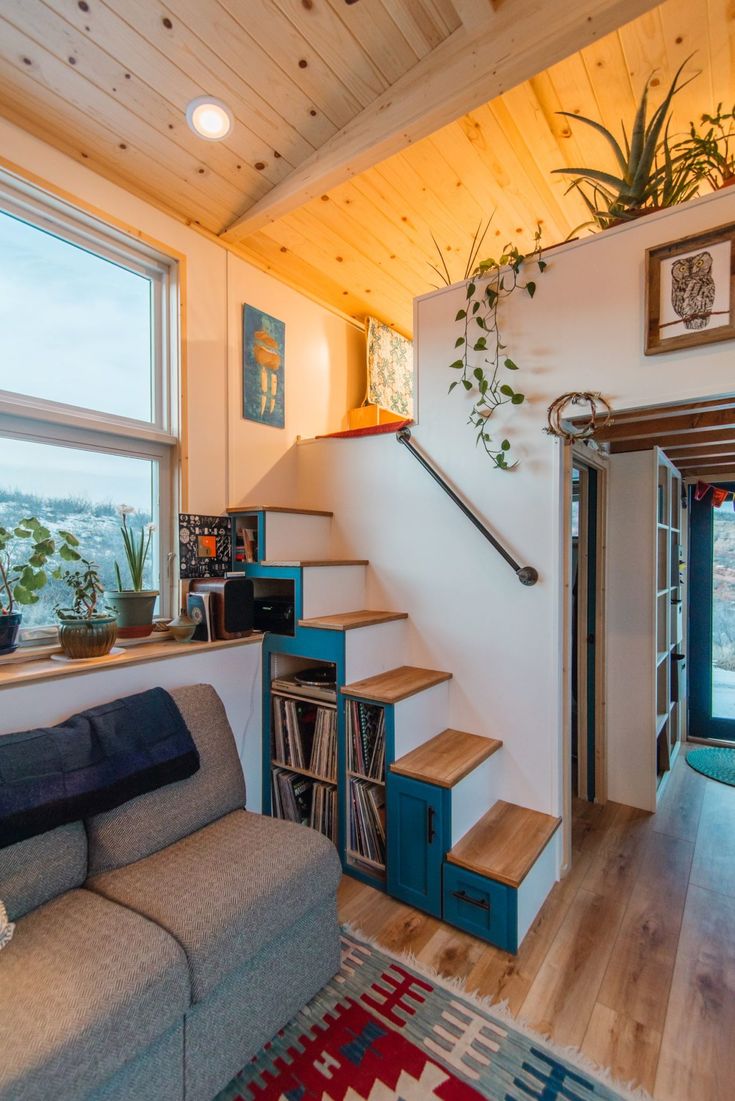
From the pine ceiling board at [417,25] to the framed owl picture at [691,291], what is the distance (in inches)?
41.8

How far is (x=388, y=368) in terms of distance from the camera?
3.49m

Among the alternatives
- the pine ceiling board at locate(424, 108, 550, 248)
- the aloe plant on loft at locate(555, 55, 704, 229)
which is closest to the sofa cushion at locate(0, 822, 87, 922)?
the aloe plant on loft at locate(555, 55, 704, 229)

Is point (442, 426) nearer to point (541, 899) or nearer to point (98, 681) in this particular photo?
point (98, 681)

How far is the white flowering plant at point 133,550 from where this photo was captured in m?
2.02

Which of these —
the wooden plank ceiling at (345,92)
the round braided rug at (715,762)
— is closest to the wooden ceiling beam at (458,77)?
the wooden plank ceiling at (345,92)

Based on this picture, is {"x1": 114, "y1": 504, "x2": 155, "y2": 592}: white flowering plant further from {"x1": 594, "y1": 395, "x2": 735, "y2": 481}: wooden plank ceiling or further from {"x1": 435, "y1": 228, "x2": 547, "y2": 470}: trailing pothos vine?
{"x1": 594, "y1": 395, "x2": 735, "y2": 481}: wooden plank ceiling

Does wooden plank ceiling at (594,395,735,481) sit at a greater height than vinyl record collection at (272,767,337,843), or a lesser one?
greater

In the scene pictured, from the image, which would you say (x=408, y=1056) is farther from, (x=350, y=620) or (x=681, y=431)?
(x=681, y=431)

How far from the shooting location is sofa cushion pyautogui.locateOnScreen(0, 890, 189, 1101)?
0.90m

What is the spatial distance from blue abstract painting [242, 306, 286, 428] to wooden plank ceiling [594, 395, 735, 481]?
1668mm

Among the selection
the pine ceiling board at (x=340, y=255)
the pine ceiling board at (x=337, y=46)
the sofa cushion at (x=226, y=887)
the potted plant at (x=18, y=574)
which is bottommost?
the sofa cushion at (x=226, y=887)

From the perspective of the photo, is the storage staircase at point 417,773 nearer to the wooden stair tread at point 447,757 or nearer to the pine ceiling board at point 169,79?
the wooden stair tread at point 447,757

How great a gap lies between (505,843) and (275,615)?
133 cm

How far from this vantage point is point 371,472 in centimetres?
258
